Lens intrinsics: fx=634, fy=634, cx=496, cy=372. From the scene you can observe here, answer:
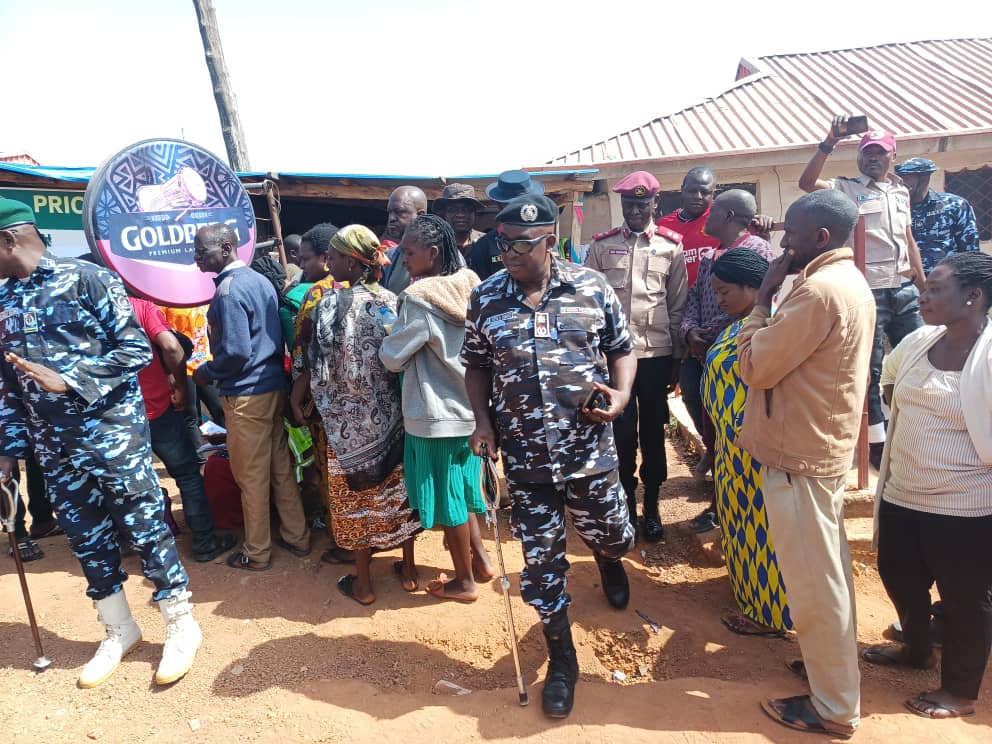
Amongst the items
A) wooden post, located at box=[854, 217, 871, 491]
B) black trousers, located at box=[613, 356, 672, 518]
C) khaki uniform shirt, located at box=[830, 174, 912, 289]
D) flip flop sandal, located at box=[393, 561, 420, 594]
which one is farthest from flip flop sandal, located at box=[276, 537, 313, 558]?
khaki uniform shirt, located at box=[830, 174, 912, 289]

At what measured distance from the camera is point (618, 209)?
27.2 ft

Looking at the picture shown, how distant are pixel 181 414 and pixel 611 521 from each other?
3.04 metres

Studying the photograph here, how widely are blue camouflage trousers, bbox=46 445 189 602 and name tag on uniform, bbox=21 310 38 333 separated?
62 cm

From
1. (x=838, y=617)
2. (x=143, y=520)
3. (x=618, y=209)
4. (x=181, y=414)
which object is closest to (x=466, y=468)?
(x=143, y=520)

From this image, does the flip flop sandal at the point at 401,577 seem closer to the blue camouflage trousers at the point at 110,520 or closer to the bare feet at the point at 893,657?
the blue camouflage trousers at the point at 110,520

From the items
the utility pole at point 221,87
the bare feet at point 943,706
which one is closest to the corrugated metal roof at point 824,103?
the utility pole at point 221,87

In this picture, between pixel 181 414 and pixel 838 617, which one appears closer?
pixel 838 617

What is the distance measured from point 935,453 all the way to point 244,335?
11.1 feet

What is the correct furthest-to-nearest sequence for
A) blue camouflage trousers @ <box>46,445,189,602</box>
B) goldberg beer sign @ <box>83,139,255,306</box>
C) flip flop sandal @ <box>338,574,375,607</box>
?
goldberg beer sign @ <box>83,139,255,306</box>
flip flop sandal @ <box>338,574,375,607</box>
blue camouflage trousers @ <box>46,445,189,602</box>

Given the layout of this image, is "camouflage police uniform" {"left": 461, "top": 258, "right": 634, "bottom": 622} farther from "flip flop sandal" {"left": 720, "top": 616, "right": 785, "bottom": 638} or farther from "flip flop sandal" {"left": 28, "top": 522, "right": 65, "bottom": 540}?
"flip flop sandal" {"left": 28, "top": 522, "right": 65, "bottom": 540}

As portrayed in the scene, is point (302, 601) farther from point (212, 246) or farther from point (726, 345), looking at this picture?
point (726, 345)

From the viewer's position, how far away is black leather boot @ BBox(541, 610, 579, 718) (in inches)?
103

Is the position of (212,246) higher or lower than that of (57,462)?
higher

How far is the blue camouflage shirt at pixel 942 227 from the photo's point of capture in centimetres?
485
